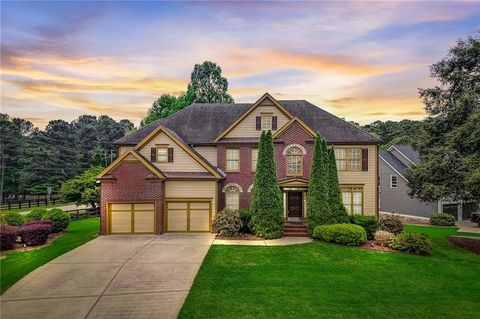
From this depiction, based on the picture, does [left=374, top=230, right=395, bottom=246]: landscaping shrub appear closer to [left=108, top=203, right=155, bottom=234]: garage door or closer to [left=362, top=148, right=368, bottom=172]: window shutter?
[left=362, top=148, right=368, bottom=172]: window shutter

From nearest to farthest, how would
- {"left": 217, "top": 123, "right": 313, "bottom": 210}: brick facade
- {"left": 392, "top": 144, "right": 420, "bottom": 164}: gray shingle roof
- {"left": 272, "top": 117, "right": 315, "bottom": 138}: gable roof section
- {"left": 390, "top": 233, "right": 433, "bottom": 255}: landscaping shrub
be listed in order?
{"left": 390, "top": 233, "right": 433, "bottom": 255}: landscaping shrub < {"left": 272, "top": 117, "right": 315, "bottom": 138}: gable roof section < {"left": 217, "top": 123, "right": 313, "bottom": 210}: brick facade < {"left": 392, "top": 144, "right": 420, "bottom": 164}: gray shingle roof

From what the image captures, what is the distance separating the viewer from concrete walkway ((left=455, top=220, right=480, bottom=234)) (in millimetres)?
25844

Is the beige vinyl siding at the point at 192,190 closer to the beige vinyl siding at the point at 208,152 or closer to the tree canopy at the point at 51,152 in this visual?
the beige vinyl siding at the point at 208,152

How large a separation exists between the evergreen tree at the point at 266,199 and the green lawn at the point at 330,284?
2.37 meters

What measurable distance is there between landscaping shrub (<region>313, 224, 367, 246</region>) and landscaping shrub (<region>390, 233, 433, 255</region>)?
188 centimetres

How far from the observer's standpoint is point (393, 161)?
35281 millimetres

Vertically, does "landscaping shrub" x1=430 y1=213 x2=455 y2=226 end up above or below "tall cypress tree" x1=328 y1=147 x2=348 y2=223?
below

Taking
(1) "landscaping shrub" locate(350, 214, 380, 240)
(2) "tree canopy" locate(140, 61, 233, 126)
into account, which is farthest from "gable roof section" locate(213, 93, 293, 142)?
(2) "tree canopy" locate(140, 61, 233, 126)

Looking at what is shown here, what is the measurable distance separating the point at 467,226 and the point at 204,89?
130ft

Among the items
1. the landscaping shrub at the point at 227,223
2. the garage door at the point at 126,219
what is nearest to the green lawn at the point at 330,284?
the landscaping shrub at the point at 227,223

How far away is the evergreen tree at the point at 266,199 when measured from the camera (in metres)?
19.4

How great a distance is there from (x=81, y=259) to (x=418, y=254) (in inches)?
656

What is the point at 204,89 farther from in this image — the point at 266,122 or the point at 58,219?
the point at 58,219

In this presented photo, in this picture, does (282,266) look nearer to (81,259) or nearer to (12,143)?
(81,259)
